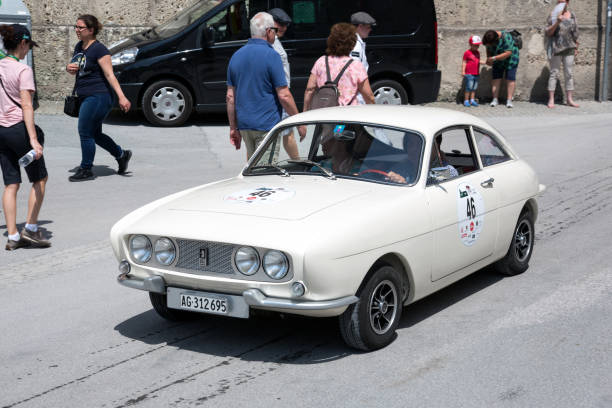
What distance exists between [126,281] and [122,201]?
4.72 metres

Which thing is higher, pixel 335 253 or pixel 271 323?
pixel 335 253

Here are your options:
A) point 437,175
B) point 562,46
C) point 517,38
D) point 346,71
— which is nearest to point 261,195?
point 437,175

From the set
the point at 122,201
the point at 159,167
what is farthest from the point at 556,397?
the point at 159,167

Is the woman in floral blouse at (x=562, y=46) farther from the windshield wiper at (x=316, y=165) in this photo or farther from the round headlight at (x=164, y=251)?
the round headlight at (x=164, y=251)

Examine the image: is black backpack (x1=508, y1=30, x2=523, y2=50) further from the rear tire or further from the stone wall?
the rear tire

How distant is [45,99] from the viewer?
57.7ft

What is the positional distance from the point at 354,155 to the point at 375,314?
1321mm

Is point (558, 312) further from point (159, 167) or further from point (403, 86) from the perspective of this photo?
point (403, 86)

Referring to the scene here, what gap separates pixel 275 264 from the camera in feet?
17.1

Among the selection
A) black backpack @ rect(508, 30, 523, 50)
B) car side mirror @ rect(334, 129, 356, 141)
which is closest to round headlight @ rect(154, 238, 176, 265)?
car side mirror @ rect(334, 129, 356, 141)

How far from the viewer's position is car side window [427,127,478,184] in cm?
633

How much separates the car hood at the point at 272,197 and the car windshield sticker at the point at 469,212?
0.70 meters

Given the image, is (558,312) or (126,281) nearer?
(126,281)

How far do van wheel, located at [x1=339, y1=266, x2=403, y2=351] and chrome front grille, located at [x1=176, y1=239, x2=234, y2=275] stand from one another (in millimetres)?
768
